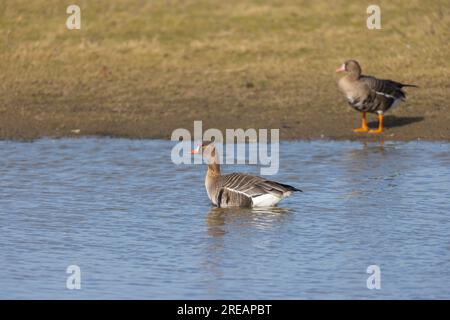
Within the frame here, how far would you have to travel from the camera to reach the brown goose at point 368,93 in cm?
1636

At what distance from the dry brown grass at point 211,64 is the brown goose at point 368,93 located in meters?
0.45

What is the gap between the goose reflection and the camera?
11648 millimetres

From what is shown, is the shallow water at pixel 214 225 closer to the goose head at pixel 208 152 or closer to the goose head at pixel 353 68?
the goose head at pixel 208 152

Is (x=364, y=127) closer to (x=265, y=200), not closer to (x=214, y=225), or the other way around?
(x=265, y=200)

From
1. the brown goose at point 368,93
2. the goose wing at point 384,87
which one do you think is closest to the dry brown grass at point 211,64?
the brown goose at point 368,93

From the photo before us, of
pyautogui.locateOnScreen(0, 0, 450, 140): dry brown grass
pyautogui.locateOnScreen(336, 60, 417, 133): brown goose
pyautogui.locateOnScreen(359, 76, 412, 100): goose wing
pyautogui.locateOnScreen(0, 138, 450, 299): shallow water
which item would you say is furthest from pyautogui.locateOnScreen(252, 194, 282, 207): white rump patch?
pyautogui.locateOnScreen(359, 76, 412, 100): goose wing

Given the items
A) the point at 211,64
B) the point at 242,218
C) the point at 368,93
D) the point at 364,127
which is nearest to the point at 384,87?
the point at 368,93

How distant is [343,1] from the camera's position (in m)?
22.6

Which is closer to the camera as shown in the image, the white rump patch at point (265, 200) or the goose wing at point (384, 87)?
the white rump patch at point (265, 200)

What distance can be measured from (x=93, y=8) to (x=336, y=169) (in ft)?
30.0

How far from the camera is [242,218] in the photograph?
39.8ft

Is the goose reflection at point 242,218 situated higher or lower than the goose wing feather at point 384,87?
lower
